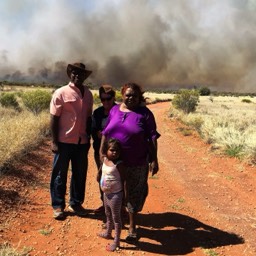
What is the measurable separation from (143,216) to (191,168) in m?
4.28

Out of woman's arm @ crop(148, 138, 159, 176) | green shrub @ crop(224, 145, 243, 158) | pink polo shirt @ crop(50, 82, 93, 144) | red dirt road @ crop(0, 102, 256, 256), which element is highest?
pink polo shirt @ crop(50, 82, 93, 144)

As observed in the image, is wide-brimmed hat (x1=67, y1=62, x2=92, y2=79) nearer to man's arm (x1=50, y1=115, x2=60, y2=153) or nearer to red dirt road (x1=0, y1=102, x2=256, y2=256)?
man's arm (x1=50, y1=115, x2=60, y2=153)

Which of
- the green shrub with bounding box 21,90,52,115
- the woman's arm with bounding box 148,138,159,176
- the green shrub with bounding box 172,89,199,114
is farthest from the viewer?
the green shrub with bounding box 172,89,199,114

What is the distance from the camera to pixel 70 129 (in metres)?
5.70

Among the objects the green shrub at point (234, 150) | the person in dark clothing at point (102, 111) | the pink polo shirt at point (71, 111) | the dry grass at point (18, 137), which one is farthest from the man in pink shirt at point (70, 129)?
the green shrub at point (234, 150)

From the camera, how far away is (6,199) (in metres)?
6.43

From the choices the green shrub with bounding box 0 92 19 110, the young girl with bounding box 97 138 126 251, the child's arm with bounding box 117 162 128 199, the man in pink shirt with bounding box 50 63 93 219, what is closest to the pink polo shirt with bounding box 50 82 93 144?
the man in pink shirt with bounding box 50 63 93 219

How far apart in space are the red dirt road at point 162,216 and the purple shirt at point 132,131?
3.89ft

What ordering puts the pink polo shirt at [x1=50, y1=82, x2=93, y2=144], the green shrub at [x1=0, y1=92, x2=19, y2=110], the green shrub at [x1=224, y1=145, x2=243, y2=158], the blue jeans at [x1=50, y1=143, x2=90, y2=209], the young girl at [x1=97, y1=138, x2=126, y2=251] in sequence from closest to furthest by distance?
the young girl at [x1=97, y1=138, x2=126, y2=251] → the pink polo shirt at [x1=50, y1=82, x2=93, y2=144] → the blue jeans at [x1=50, y1=143, x2=90, y2=209] → the green shrub at [x1=224, y1=145, x2=243, y2=158] → the green shrub at [x1=0, y1=92, x2=19, y2=110]

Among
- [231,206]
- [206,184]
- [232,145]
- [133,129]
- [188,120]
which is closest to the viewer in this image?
[133,129]

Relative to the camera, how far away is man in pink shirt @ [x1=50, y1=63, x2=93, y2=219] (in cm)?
559

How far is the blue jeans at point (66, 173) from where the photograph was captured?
19.1 feet

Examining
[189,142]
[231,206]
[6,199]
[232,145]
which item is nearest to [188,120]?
[189,142]

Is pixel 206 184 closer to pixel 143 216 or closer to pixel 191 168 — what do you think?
pixel 191 168
